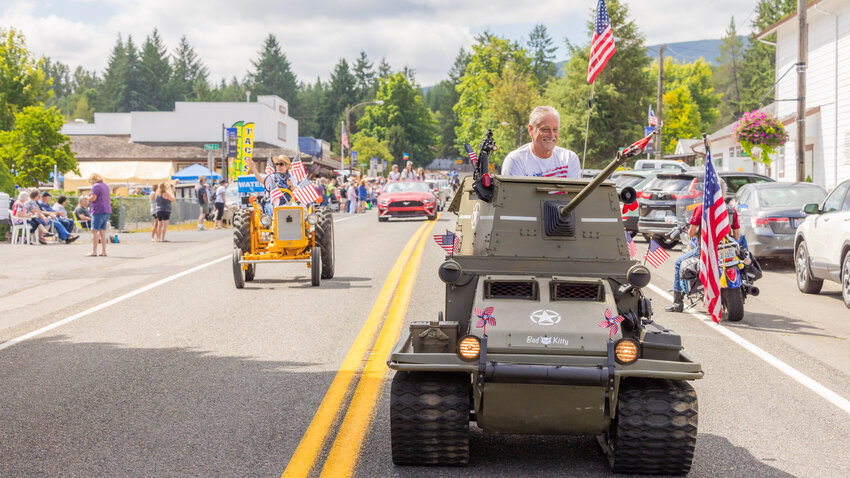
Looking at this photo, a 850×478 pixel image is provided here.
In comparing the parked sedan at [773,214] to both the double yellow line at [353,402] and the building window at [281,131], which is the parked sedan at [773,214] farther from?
the building window at [281,131]

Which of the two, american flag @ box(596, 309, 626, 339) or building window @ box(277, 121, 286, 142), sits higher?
building window @ box(277, 121, 286, 142)

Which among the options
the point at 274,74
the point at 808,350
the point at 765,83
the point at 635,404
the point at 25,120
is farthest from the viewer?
the point at 274,74

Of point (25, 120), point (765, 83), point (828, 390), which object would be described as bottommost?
point (828, 390)

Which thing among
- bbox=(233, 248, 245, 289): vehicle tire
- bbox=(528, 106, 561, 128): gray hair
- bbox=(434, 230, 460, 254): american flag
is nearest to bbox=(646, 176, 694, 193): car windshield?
bbox=(233, 248, 245, 289): vehicle tire

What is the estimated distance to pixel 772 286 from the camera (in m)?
16.1

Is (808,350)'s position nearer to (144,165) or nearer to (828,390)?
(828,390)

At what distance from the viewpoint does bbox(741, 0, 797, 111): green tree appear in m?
101

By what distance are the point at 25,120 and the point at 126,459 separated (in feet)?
166

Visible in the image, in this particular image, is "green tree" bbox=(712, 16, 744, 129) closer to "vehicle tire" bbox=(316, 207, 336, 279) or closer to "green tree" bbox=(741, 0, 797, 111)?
"green tree" bbox=(741, 0, 797, 111)

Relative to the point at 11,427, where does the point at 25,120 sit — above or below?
above

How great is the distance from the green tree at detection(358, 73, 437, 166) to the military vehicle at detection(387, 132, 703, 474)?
131 meters

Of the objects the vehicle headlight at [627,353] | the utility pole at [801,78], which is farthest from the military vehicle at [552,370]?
the utility pole at [801,78]

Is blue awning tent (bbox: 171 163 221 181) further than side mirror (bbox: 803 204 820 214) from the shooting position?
Yes

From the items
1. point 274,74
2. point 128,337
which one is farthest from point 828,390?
point 274,74
